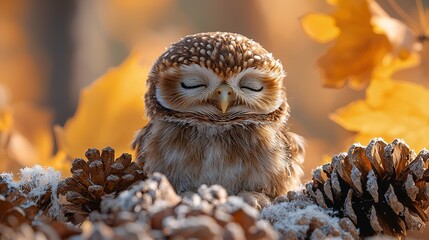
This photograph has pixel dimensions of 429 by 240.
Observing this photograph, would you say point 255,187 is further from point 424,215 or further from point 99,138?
point 99,138

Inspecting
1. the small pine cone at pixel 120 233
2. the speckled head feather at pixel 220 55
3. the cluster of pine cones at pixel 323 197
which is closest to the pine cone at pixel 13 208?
the cluster of pine cones at pixel 323 197

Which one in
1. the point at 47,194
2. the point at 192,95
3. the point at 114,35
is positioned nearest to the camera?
the point at 47,194

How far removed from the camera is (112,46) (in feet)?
7.07

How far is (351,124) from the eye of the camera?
2.75 feet

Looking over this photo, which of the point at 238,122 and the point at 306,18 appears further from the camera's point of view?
the point at 306,18

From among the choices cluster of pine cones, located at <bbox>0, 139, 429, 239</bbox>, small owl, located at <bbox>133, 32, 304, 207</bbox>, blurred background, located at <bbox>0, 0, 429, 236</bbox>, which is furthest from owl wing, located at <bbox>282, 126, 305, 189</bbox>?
blurred background, located at <bbox>0, 0, 429, 236</bbox>

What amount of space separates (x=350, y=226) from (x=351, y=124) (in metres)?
0.34

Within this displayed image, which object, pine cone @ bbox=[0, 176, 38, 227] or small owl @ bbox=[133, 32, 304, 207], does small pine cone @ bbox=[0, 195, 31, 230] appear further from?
small owl @ bbox=[133, 32, 304, 207]

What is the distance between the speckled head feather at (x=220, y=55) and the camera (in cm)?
67

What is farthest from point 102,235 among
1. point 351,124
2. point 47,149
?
point 47,149

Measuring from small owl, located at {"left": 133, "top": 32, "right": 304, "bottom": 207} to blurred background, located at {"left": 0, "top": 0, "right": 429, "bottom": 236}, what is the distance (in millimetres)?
434

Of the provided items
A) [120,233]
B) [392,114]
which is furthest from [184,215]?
[392,114]

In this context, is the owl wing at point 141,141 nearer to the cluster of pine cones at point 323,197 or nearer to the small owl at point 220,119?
the small owl at point 220,119

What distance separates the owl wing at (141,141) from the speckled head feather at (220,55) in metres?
0.08
